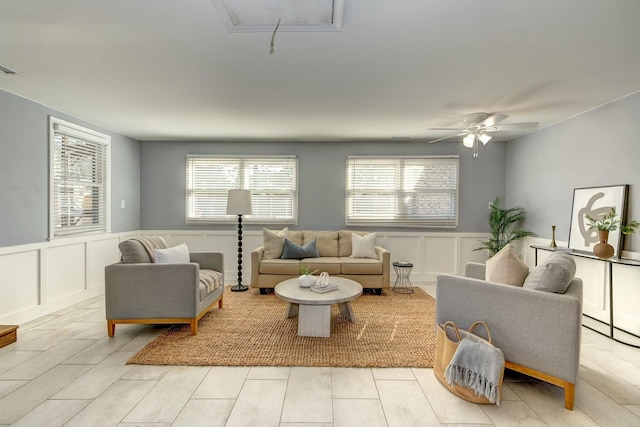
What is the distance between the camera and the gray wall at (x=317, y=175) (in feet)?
18.2

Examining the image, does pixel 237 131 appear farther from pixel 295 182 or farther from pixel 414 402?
pixel 414 402

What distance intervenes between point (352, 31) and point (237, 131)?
315 centimetres

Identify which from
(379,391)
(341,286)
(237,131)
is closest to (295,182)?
(237,131)

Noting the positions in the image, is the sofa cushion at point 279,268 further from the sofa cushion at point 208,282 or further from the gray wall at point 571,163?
the gray wall at point 571,163

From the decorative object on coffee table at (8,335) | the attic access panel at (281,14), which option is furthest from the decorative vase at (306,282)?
the decorative object on coffee table at (8,335)

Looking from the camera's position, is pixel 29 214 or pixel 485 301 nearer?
pixel 485 301

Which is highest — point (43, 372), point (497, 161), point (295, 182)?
point (497, 161)

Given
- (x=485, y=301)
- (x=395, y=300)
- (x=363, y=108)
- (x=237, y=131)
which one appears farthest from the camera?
(x=237, y=131)

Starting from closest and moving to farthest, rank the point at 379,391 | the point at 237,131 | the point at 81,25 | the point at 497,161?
the point at 81,25
the point at 379,391
the point at 237,131
the point at 497,161

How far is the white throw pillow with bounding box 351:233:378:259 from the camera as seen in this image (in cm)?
495

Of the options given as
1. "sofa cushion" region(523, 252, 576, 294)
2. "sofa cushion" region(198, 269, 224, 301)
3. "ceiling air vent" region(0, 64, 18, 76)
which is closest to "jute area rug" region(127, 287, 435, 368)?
"sofa cushion" region(198, 269, 224, 301)

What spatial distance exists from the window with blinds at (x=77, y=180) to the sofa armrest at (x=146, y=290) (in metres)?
1.50

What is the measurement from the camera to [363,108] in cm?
374

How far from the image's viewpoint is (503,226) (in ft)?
16.8
